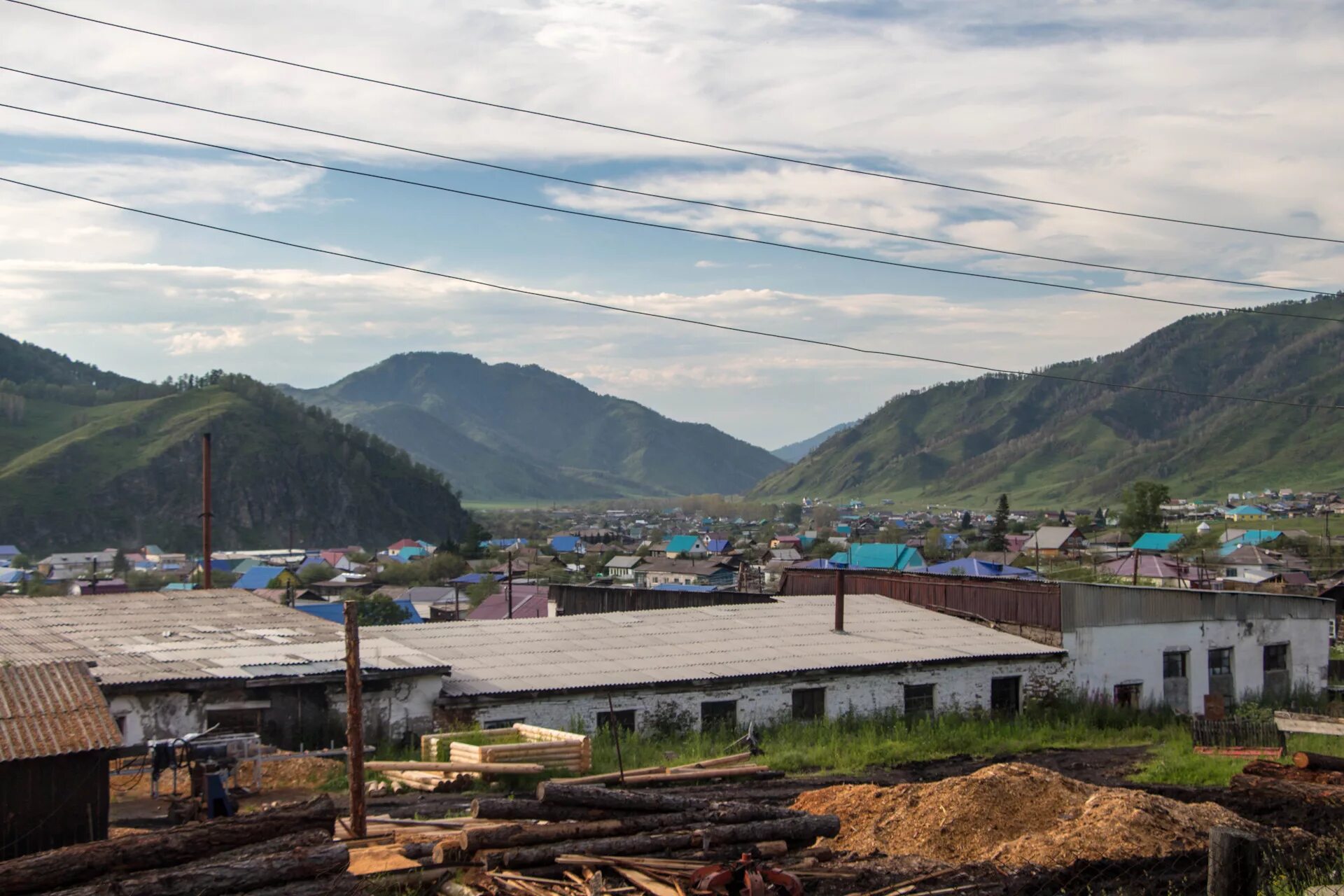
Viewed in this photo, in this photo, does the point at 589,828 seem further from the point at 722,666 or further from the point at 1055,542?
the point at 1055,542

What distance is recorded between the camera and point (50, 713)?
498 inches

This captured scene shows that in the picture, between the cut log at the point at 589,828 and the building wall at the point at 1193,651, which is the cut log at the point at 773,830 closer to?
the cut log at the point at 589,828

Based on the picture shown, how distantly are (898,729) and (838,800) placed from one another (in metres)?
10.0

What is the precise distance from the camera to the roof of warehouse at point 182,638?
20625 mm

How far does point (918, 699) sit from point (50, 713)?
19538 mm

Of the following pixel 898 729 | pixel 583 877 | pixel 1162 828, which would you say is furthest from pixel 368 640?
pixel 1162 828

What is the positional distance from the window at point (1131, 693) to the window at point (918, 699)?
6036 mm

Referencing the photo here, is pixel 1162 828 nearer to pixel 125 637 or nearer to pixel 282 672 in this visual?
pixel 282 672

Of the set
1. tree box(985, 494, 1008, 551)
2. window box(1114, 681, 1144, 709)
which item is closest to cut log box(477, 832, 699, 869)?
window box(1114, 681, 1144, 709)

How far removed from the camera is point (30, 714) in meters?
12.6

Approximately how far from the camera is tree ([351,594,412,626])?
59.5 m

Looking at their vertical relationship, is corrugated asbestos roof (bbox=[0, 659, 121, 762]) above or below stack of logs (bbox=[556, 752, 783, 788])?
above

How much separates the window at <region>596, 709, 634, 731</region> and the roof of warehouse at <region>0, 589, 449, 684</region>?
3.32 meters

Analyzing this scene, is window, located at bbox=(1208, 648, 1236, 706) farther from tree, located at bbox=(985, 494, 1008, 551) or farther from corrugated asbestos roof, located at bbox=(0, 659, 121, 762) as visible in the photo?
tree, located at bbox=(985, 494, 1008, 551)
